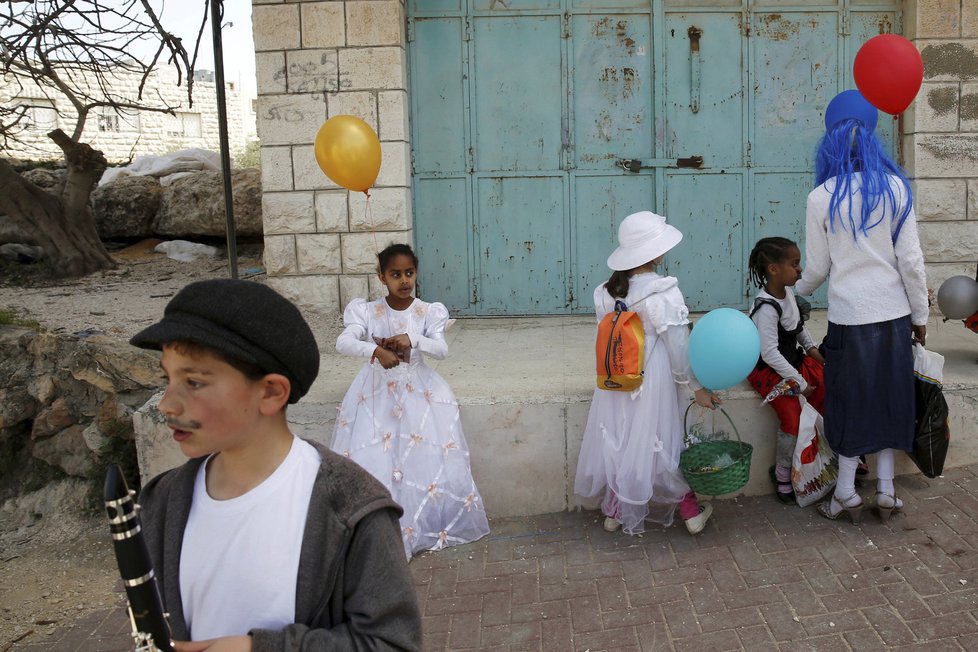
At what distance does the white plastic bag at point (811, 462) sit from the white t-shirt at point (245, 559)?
314 centimetres

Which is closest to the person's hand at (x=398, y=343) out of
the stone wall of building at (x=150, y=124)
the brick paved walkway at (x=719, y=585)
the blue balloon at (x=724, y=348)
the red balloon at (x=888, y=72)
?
the brick paved walkway at (x=719, y=585)

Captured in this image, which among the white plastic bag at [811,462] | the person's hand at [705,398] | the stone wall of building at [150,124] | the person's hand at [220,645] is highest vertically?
the stone wall of building at [150,124]

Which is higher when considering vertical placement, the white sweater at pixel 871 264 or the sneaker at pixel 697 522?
the white sweater at pixel 871 264

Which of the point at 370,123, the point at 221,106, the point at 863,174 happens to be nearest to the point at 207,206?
the point at 370,123

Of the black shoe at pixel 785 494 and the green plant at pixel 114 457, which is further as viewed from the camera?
the green plant at pixel 114 457

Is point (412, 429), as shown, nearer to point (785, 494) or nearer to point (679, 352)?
point (679, 352)

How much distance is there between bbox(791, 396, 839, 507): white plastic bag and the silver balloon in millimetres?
1098

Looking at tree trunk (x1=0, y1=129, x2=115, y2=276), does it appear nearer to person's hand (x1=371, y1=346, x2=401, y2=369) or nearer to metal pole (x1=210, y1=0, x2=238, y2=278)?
metal pole (x1=210, y1=0, x2=238, y2=278)

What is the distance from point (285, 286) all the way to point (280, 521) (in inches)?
196

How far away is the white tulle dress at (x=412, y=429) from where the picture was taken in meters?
4.07

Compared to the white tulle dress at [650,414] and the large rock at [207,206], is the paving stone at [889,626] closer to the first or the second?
the white tulle dress at [650,414]

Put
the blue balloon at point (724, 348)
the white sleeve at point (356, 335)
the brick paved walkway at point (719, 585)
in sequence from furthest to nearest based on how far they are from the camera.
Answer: the white sleeve at point (356, 335) → the blue balloon at point (724, 348) → the brick paved walkway at point (719, 585)

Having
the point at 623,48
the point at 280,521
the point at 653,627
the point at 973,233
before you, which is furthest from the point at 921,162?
the point at 280,521

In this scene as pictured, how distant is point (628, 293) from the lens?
12.9 ft
